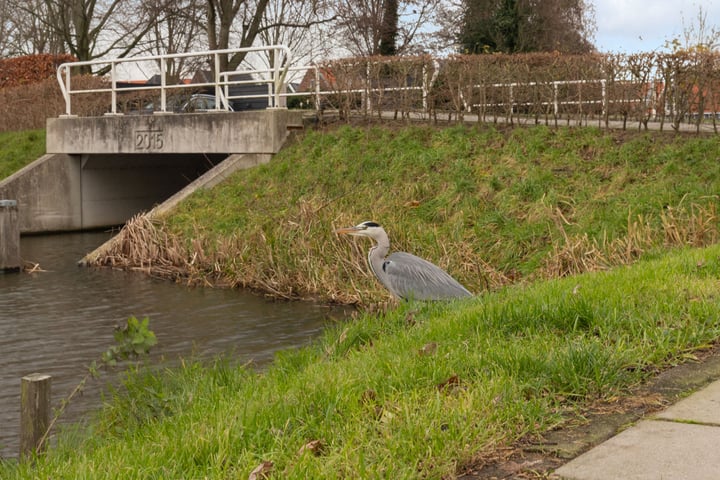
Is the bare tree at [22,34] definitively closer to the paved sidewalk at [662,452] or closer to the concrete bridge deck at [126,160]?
the concrete bridge deck at [126,160]

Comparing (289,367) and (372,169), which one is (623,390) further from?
(372,169)

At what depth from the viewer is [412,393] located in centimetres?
433

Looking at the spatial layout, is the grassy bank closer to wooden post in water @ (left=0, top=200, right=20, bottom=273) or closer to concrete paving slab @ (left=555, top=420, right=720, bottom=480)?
wooden post in water @ (left=0, top=200, right=20, bottom=273)

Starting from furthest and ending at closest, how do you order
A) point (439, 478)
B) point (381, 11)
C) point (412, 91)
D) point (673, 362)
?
point (381, 11) < point (412, 91) < point (673, 362) < point (439, 478)

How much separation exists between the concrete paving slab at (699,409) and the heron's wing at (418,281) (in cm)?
404

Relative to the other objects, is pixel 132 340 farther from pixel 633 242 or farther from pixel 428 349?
pixel 633 242

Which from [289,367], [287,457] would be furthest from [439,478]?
[289,367]

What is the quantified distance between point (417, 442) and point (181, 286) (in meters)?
11.2

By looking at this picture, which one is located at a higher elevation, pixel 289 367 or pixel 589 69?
pixel 589 69

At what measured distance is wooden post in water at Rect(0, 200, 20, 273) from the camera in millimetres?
16078

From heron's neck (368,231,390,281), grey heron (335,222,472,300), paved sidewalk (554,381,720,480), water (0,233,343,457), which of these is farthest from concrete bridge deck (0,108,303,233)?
paved sidewalk (554,381,720,480)

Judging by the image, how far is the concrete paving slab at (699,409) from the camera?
3.85m

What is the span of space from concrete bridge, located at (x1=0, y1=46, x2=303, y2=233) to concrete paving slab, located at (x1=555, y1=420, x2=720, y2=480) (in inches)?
601

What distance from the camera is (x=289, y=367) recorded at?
6203 millimetres
